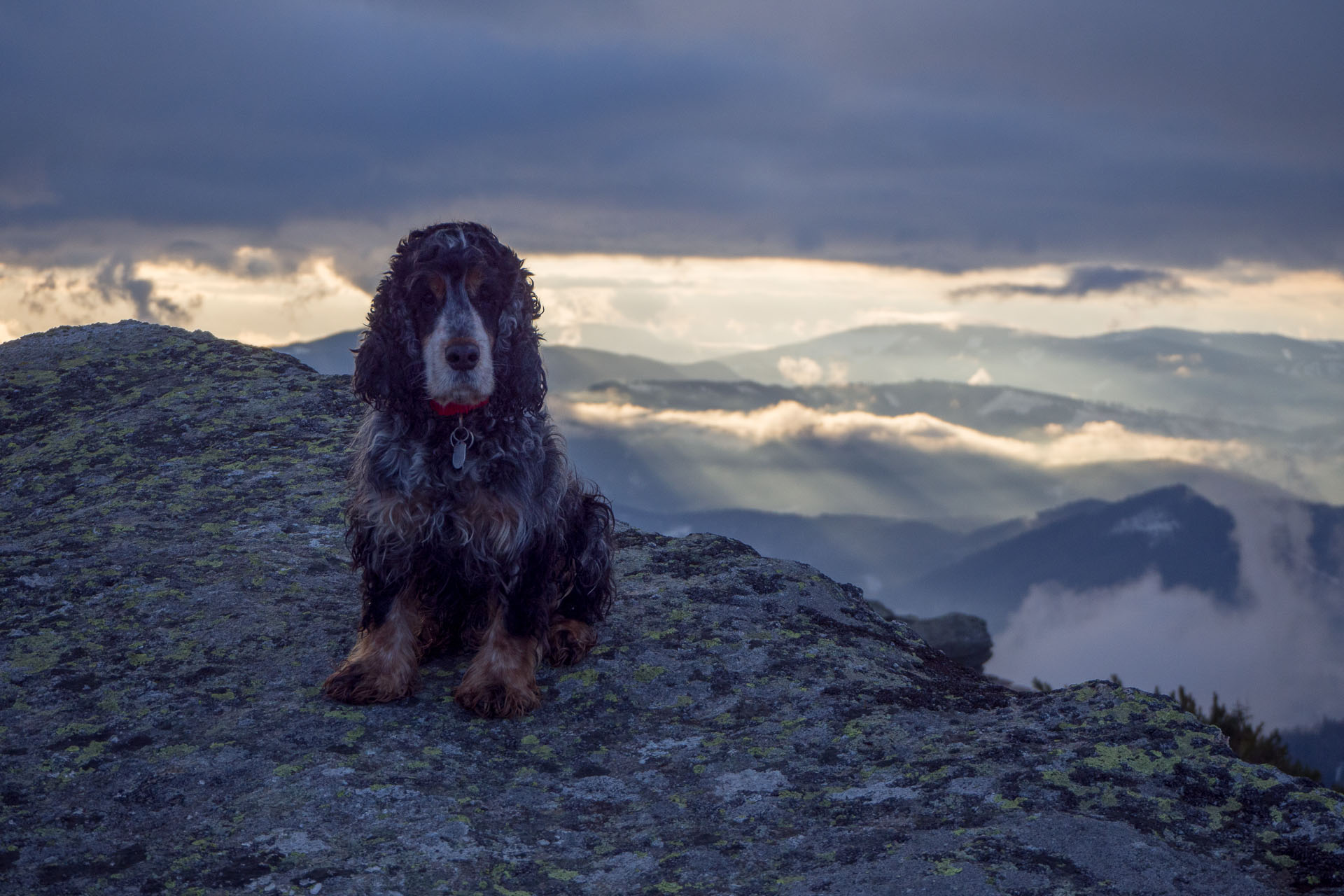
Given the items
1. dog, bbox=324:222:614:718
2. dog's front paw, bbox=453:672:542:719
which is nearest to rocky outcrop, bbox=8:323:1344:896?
dog's front paw, bbox=453:672:542:719

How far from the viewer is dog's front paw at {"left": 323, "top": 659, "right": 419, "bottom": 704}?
5352 millimetres

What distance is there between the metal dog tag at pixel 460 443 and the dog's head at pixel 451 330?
0.54 ft

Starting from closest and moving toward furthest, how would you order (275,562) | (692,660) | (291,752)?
(291,752) < (692,660) < (275,562)

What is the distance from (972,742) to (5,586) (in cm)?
567

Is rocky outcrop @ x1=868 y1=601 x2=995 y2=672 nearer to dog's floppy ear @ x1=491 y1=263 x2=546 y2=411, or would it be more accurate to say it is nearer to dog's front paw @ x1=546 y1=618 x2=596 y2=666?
dog's front paw @ x1=546 y1=618 x2=596 y2=666

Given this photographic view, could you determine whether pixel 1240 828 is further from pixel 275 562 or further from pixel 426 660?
pixel 275 562

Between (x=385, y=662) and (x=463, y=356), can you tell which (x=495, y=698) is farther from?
(x=463, y=356)

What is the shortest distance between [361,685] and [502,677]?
2.38 feet

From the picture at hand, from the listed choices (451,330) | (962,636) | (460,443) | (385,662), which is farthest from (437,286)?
(962,636)

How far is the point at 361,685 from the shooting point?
17.6 feet

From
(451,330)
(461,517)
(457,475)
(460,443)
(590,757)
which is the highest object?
(451,330)

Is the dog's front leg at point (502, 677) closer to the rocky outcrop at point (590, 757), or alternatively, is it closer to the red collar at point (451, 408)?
the rocky outcrop at point (590, 757)

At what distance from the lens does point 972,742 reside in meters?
4.89

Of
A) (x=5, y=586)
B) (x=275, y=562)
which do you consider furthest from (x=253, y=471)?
(x=5, y=586)
